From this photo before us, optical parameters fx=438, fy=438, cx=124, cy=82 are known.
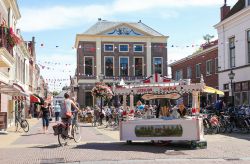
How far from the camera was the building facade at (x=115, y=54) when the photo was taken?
57750 mm

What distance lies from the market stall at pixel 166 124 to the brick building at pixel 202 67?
21.5 meters

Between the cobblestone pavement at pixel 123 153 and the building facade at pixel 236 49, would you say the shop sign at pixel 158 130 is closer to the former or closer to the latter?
the cobblestone pavement at pixel 123 153

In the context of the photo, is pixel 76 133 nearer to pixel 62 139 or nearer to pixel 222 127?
pixel 62 139

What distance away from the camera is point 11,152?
12.7m

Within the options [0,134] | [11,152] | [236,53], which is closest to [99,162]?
[11,152]

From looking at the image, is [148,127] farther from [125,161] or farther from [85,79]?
[85,79]

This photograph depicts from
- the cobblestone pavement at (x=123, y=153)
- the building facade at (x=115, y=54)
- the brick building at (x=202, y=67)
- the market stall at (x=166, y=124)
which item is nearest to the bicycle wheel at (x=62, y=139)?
the cobblestone pavement at (x=123, y=153)

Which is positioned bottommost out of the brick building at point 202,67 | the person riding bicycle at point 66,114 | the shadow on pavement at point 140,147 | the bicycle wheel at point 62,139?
the shadow on pavement at point 140,147

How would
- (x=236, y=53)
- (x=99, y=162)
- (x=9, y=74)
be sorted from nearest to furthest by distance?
1. (x=99, y=162)
2. (x=9, y=74)
3. (x=236, y=53)

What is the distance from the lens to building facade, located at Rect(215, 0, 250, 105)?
28203 mm

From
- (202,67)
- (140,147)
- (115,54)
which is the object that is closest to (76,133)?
(140,147)

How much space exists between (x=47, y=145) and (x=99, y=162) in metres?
4.44

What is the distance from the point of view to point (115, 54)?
5847 centimetres

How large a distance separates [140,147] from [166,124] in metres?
1.13
